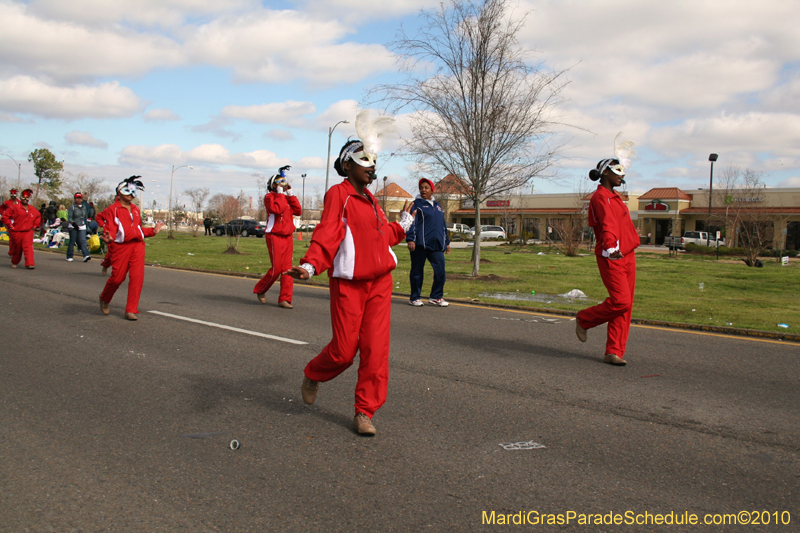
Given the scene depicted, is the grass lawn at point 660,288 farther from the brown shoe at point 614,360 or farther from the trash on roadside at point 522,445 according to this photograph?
the trash on roadside at point 522,445

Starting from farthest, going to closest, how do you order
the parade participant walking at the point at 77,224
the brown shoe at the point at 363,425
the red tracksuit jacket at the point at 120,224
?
the parade participant walking at the point at 77,224
the red tracksuit jacket at the point at 120,224
the brown shoe at the point at 363,425

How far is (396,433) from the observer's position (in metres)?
4.33

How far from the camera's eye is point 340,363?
4375mm

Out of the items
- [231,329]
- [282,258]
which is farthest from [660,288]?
[231,329]

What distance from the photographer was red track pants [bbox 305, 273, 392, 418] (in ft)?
14.1

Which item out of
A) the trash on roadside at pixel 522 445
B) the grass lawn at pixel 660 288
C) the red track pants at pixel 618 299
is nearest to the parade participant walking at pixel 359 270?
the trash on roadside at pixel 522 445

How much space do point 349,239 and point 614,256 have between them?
10.5 feet

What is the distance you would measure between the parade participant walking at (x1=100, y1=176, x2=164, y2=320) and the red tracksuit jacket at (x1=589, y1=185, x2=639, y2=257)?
237 inches

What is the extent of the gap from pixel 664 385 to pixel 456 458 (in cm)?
273

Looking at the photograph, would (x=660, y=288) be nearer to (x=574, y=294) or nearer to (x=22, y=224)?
(x=574, y=294)

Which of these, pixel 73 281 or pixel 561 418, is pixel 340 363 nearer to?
pixel 561 418

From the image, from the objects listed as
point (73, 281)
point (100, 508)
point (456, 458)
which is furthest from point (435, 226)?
point (73, 281)

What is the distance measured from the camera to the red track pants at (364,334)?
4.29 metres

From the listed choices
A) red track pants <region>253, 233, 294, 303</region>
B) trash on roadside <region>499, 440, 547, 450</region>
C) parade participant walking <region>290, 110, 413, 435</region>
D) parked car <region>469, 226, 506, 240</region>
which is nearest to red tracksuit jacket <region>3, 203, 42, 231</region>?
red track pants <region>253, 233, 294, 303</region>
